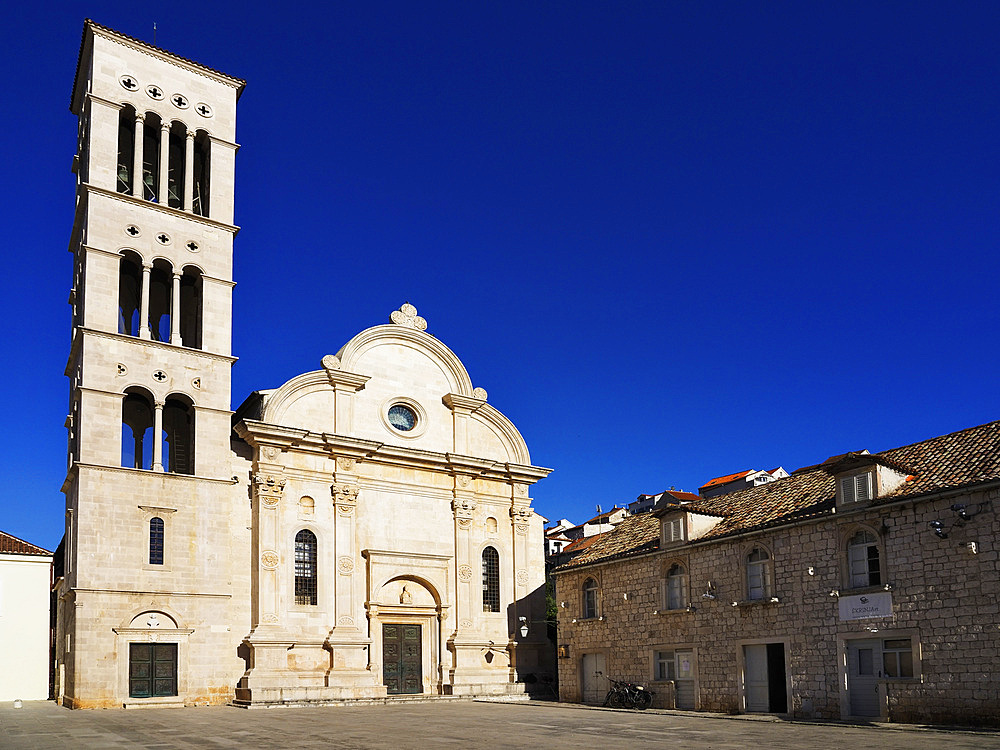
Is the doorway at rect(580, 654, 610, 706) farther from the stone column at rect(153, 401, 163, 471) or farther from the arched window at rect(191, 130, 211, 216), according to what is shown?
the arched window at rect(191, 130, 211, 216)

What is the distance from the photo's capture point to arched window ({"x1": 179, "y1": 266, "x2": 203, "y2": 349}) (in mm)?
35406

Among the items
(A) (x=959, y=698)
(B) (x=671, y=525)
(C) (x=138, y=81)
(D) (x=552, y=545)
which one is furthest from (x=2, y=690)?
(D) (x=552, y=545)

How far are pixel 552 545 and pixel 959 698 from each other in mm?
59162

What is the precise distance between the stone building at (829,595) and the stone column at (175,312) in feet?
56.5

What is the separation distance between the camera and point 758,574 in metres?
27.7

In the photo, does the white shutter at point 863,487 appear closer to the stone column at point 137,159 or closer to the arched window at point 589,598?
the arched window at point 589,598

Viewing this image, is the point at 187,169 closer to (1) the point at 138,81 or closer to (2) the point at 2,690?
(1) the point at 138,81

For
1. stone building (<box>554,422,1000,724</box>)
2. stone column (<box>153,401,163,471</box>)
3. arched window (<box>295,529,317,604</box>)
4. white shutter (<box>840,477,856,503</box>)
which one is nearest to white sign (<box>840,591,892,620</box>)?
stone building (<box>554,422,1000,724</box>)

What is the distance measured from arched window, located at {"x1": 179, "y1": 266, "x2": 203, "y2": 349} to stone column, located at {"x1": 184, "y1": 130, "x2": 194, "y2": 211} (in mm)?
2597

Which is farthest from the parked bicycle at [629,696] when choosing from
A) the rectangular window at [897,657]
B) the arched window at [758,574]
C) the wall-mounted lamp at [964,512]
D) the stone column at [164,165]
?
the stone column at [164,165]

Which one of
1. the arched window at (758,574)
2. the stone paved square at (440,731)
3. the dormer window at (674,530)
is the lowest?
the stone paved square at (440,731)

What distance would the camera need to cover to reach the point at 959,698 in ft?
70.4

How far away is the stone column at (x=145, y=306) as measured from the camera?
3294 cm

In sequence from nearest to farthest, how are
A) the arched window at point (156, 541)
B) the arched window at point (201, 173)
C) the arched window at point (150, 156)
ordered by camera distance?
the arched window at point (156, 541) < the arched window at point (150, 156) < the arched window at point (201, 173)
